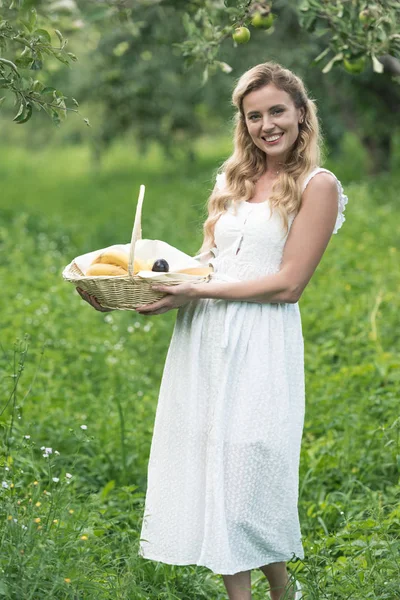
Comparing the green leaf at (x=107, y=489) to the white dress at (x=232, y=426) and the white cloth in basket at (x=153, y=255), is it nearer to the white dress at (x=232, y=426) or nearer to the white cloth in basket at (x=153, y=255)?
the white dress at (x=232, y=426)

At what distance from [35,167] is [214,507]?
2111 cm

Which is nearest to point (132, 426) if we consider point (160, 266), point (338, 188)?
point (160, 266)

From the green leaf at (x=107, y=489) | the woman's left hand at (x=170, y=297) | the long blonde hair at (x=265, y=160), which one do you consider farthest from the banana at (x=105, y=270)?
the green leaf at (x=107, y=489)

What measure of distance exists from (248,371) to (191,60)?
1.82m

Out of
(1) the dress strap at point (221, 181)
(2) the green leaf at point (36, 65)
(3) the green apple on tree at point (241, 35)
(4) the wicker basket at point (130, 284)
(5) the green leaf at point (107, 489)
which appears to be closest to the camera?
(4) the wicker basket at point (130, 284)

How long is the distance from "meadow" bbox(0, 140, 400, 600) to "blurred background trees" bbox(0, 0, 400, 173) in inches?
32.2

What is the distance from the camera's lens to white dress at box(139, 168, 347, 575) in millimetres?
3029

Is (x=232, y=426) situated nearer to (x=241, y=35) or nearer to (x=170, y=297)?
(x=170, y=297)

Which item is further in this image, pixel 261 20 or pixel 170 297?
pixel 261 20

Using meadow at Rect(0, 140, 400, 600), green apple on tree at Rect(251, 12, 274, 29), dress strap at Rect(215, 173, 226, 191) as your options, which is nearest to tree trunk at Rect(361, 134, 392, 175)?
meadow at Rect(0, 140, 400, 600)

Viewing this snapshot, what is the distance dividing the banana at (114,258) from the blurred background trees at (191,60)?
467 millimetres

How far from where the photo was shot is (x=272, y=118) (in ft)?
10.2

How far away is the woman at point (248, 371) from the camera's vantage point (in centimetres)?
303

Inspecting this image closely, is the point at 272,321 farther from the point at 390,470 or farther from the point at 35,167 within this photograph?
the point at 35,167
